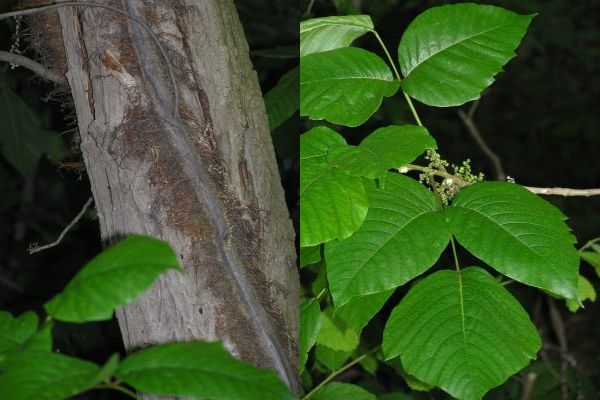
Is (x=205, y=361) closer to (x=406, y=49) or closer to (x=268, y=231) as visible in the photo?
(x=268, y=231)

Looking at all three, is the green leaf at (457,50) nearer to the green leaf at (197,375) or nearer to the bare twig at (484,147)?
the green leaf at (197,375)

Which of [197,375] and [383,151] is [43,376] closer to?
[197,375]

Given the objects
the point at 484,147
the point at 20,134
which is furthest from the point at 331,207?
the point at 20,134

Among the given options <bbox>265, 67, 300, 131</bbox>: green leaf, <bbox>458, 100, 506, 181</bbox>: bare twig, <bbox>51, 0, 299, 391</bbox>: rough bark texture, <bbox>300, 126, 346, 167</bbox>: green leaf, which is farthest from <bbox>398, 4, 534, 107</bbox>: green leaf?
<bbox>458, 100, 506, 181</bbox>: bare twig

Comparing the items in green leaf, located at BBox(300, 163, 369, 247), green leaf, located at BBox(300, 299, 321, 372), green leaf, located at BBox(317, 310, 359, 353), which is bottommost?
green leaf, located at BBox(317, 310, 359, 353)

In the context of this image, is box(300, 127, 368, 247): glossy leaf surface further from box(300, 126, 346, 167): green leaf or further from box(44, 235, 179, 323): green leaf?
box(44, 235, 179, 323): green leaf

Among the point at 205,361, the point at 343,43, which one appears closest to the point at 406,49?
the point at 343,43
